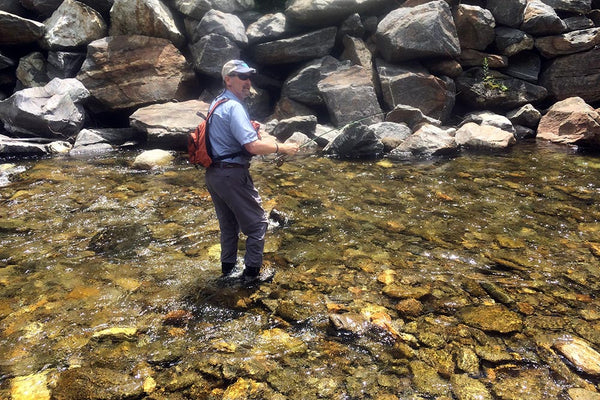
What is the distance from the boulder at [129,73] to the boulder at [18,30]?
2389 mm

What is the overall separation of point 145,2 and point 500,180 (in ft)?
43.6

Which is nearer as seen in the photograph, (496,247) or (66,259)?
(66,259)

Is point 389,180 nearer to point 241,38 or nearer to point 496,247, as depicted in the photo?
point 496,247

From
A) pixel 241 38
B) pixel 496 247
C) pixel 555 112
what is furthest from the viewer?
pixel 241 38

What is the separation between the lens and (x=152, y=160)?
36.0ft

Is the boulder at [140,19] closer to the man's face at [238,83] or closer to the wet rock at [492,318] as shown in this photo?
the man's face at [238,83]

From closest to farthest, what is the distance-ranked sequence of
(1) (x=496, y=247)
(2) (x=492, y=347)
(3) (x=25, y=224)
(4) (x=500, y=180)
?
(2) (x=492, y=347), (1) (x=496, y=247), (3) (x=25, y=224), (4) (x=500, y=180)

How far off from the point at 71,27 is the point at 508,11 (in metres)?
16.7

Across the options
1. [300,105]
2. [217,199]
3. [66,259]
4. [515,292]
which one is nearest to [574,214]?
[515,292]

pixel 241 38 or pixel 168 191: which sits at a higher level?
pixel 241 38

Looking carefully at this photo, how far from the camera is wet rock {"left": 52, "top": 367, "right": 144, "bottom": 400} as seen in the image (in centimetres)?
333

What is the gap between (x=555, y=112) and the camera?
44.5ft

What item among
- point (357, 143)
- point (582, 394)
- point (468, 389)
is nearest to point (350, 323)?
point (468, 389)

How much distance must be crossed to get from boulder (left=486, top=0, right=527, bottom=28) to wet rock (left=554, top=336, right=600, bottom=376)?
49.4 feet
